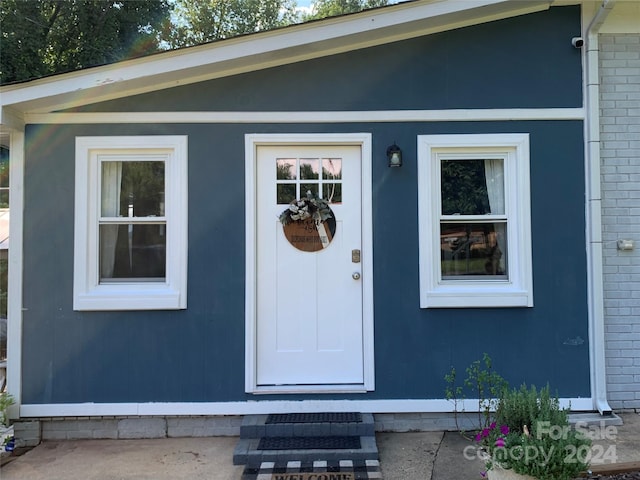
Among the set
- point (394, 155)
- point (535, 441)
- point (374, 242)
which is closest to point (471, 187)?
point (394, 155)

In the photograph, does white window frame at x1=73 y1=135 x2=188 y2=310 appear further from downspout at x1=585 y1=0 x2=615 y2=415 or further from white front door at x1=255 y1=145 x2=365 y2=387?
downspout at x1=585 y1=0 x2=615 y2=415

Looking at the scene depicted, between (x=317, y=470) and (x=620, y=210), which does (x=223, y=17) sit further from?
(x=317, y=470)

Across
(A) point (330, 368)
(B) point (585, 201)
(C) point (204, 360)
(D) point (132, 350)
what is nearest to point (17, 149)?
(D) point (132, 350)

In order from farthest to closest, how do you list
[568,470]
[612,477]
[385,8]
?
[385,8] < [612,477] < [568,470]

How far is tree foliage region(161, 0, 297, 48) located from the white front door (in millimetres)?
12838

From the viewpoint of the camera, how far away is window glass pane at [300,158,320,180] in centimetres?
384

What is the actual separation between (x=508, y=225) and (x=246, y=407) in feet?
8.68

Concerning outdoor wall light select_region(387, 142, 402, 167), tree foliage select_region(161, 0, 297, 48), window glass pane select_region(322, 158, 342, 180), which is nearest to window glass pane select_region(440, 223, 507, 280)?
outdoor wall light select_region(387, 142, 402, 167)

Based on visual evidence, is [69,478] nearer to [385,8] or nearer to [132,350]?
[132,350]

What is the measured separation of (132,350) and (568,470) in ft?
10.3

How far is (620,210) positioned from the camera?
3.83 m

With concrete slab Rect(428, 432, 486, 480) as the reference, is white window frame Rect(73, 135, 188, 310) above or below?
above

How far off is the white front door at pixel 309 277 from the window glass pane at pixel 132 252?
84cm

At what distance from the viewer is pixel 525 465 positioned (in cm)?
238
